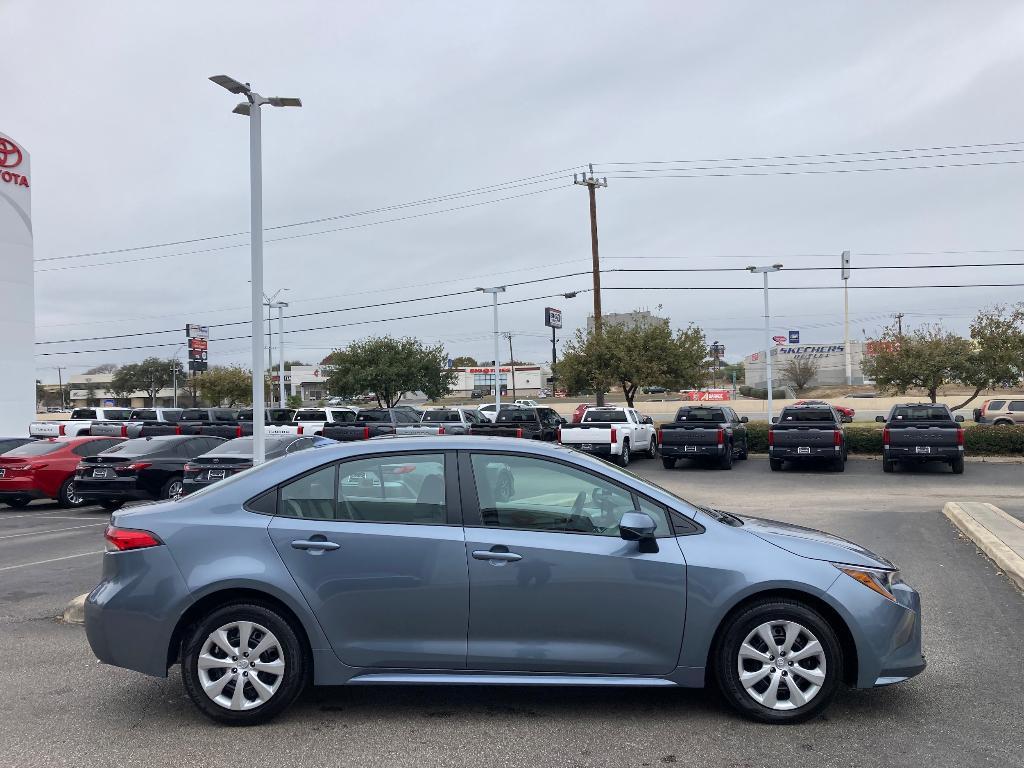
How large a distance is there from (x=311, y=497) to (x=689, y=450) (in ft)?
65.7

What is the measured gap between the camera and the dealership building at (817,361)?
90125 millimetres

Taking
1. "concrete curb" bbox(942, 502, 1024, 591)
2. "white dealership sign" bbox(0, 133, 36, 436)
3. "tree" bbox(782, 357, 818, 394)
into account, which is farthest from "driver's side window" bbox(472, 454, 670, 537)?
"tree" bbox(782, 357, 818, 394)

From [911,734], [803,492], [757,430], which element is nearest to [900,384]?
[757,430]

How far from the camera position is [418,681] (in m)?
4.79

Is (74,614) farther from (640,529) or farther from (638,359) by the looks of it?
(638,359)

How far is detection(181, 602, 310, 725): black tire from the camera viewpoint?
477 cm

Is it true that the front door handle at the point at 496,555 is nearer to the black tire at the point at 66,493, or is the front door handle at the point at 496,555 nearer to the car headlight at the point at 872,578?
the car headlight at the point at 872,578

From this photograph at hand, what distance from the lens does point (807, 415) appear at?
23.7 m

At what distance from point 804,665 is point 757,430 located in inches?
1002

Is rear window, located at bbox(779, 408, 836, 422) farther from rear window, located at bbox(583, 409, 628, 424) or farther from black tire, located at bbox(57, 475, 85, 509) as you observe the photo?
black tire, located at bbox(57, 475, 85, 509)

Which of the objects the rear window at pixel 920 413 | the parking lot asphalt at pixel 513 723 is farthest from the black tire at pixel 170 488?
the rear window at pixel 920 413

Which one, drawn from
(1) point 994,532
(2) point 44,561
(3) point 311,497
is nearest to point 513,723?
(3) point 311,497

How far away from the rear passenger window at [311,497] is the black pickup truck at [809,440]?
19.6 metres

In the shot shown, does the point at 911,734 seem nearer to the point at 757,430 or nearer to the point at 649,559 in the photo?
the point at 649,559
